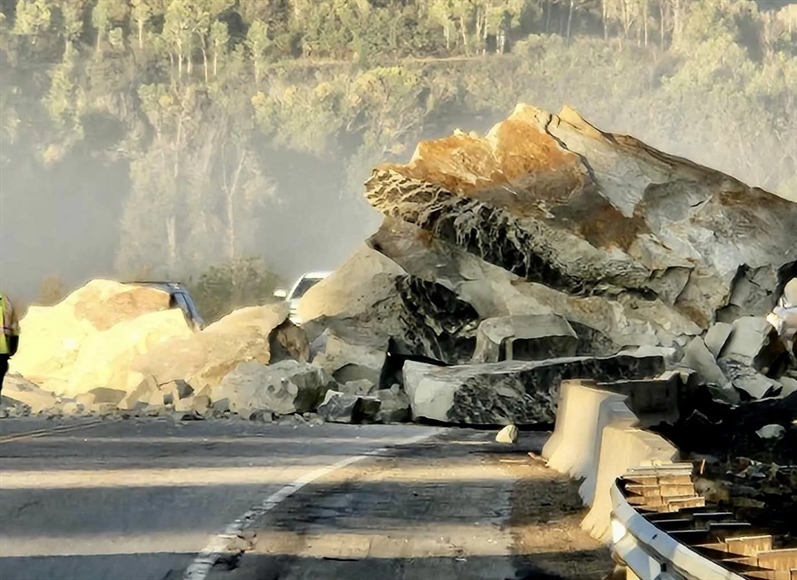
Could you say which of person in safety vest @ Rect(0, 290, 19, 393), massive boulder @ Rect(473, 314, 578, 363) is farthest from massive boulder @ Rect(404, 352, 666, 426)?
person in safety vest @ Rect(0, 290, 19, 393)

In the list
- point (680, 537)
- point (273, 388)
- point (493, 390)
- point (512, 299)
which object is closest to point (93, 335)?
point (273, 388)

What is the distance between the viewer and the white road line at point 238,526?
627cm

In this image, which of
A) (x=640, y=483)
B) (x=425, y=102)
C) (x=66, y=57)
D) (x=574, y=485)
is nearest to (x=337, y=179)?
(x=425, y=102)

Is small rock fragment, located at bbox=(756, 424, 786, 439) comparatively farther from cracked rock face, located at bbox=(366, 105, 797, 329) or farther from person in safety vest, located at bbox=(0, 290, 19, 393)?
person in safety vest, located at bbox=(0, 290, 19, 393)

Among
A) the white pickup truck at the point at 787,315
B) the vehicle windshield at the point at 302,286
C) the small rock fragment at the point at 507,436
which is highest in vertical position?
the small rock fragment at the point at 507,436

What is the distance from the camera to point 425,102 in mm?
65562

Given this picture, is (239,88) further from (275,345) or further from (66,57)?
(275,345)

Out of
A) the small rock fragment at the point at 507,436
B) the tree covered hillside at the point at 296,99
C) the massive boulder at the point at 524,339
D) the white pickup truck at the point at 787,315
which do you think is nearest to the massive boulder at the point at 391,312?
the massive boulder at the point at 524,339

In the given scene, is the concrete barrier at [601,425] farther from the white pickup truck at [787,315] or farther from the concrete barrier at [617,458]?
the white pickup truck at [787,315]

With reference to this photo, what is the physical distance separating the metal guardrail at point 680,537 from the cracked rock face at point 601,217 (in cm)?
2155

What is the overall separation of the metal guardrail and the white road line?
225 centimetres

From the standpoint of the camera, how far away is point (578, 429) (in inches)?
475

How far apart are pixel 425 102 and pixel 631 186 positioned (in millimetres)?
37218

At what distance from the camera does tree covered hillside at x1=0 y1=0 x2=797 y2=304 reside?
202ft
